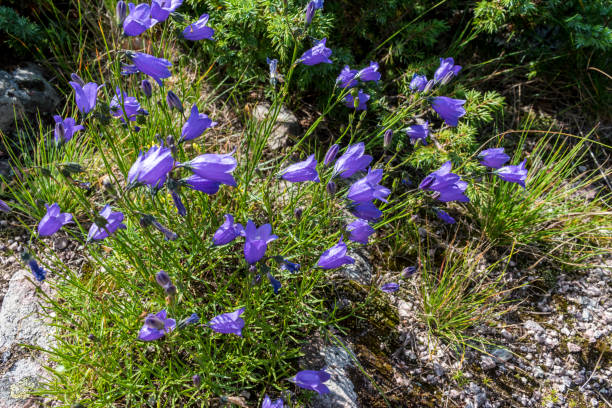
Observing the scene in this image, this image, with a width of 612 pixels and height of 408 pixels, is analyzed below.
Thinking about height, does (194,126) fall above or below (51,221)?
above

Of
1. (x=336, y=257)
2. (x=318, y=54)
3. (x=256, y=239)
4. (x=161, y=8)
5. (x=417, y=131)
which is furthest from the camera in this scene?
(x=417, y=131)

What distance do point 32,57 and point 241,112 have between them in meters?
1.87

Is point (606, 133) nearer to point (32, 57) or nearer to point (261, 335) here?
point (261, 335)

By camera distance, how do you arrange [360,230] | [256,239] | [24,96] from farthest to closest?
1. [24,96]
2. [360,230]
3. [256,239]

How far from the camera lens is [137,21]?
1697 mm

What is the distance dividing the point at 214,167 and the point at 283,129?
65.3 inches

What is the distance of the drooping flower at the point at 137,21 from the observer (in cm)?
170

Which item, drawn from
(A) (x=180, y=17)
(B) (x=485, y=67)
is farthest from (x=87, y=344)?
(B) (x=485, y=67)

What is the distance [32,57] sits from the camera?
11.5 feet

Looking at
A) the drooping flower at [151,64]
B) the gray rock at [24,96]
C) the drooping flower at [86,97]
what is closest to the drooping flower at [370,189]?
the drooping flower at [151,64]

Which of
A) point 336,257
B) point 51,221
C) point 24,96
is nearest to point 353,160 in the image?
point 336,257

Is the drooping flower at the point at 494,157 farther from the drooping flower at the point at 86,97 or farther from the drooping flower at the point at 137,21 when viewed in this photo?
the drooping flower at the point at 86,97

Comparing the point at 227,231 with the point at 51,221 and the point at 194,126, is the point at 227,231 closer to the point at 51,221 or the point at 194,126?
the point at 194,126

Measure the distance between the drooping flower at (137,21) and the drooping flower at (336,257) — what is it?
1239 millimetres
